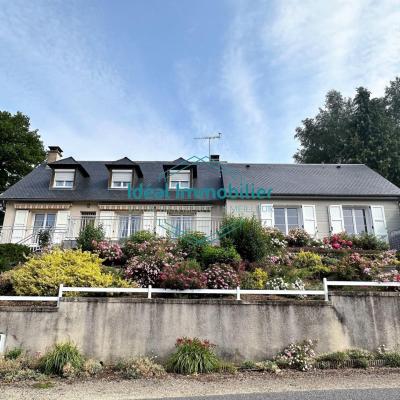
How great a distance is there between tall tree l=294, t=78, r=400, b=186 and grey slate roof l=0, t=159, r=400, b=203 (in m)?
7.93

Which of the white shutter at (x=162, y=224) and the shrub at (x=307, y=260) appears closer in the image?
the shrub at (x=307, y=260)

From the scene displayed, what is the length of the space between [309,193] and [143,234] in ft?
29.5

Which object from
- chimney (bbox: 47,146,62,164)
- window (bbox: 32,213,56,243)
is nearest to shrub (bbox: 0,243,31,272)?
window (bbox: 32,213,56,243)

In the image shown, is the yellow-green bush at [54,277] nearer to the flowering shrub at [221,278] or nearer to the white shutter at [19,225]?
the flowering shrub at [221,278]

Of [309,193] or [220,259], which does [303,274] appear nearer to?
[220,259]

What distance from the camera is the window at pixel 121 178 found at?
19516mm

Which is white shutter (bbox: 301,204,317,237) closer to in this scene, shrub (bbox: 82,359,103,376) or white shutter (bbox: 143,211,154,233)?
white shutter (bbox: 143,211,154,233)

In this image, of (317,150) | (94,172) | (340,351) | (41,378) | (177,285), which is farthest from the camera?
(317,150)

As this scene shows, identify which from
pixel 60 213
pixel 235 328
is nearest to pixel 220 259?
pixel 235 328

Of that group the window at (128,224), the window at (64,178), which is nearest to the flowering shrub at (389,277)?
the window at (128,224)

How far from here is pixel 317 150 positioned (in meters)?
33.6

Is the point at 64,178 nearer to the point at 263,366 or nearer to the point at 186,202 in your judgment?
the point at 186,202

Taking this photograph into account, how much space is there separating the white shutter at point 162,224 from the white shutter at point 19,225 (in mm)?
6425

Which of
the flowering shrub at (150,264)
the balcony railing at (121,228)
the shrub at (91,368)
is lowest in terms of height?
the shrub at (91,368)
